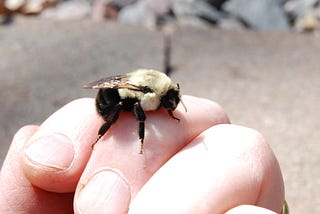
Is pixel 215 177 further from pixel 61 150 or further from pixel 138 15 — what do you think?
pixel 138 15

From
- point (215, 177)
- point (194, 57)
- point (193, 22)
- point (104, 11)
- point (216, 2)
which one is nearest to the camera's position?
point (215, 177)

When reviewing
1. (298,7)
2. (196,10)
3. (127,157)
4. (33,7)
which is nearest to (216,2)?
(196,10)

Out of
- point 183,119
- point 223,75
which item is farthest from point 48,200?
point 223,75

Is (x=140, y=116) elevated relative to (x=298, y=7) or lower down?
elevated

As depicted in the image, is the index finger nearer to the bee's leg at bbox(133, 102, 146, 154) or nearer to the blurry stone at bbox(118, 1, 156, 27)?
the bee's leg at bbox(133, 102, 146, 154)

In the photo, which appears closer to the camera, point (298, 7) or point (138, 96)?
point (138, 96)
